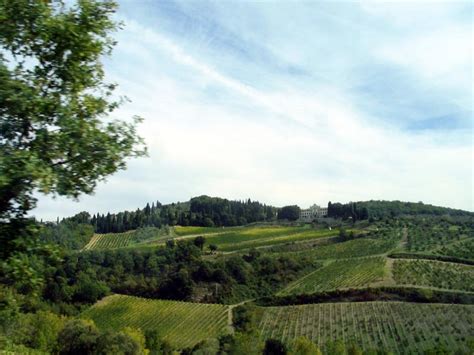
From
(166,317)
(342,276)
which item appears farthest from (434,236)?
(166,317)

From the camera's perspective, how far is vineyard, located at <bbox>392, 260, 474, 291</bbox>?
78.3 metres

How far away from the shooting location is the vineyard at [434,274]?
7831cm

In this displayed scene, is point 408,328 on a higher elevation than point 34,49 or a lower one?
lower

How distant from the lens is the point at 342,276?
89125 mm

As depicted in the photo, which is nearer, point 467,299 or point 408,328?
point 408,328

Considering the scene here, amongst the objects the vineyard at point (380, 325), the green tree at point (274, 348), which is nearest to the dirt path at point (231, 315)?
the vineyard at point (380, 325)

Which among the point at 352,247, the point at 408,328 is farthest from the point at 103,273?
the point at 408,328

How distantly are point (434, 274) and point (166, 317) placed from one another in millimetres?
45676

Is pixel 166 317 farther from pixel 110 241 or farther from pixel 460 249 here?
pixel 110 241

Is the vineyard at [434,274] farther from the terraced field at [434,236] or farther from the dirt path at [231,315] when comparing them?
the dirt path at [231,315]

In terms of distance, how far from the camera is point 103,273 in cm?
11088

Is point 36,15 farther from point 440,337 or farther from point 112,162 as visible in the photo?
point 440,337

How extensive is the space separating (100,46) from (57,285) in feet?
330

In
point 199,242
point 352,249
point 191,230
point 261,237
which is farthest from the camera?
point 191,230
